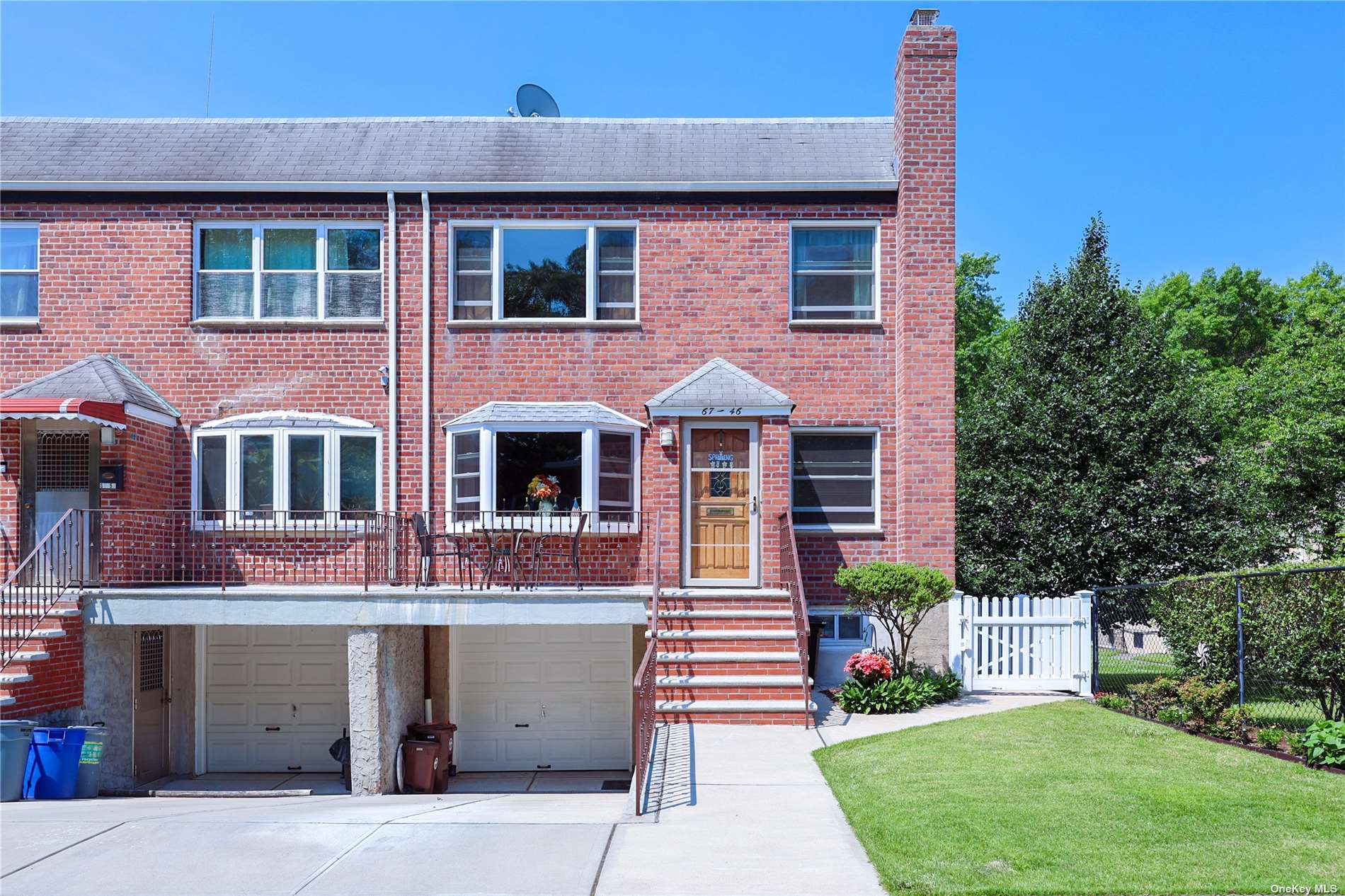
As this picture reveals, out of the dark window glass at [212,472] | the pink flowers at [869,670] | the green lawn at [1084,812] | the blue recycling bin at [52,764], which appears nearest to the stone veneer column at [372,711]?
the blue recycling bin at [52,764]

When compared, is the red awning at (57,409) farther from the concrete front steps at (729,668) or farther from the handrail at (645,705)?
the concrete front steps at (729,668)

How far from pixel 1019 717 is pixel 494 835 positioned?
6.17 metres

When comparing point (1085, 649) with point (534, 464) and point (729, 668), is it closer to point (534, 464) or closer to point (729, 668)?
point (729, 668)

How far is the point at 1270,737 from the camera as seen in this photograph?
9.45m

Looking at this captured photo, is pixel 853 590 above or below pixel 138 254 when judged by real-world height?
below

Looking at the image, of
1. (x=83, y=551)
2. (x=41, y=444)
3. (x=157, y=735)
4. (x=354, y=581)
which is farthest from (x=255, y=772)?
(x=41, y=444)

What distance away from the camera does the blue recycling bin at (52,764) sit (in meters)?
10.4

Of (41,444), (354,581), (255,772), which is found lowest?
(255,772)

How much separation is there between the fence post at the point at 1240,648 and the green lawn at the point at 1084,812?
74 centimetres

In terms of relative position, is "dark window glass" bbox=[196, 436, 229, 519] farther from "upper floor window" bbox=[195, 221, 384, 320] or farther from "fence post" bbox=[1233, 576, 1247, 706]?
"fence post" bbox=[1233, 576, 1247, 706]

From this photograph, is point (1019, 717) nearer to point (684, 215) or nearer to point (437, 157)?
point (684, 215)

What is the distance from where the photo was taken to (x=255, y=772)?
14.6 meters

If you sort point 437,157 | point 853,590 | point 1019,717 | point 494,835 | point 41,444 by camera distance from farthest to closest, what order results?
point 437,157
point 41,444
point 853,590
point 1019,717
point 494,835

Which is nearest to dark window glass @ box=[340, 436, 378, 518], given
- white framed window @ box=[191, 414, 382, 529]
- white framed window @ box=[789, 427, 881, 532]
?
white framed window @ box=[191, 414, 382, 529]
